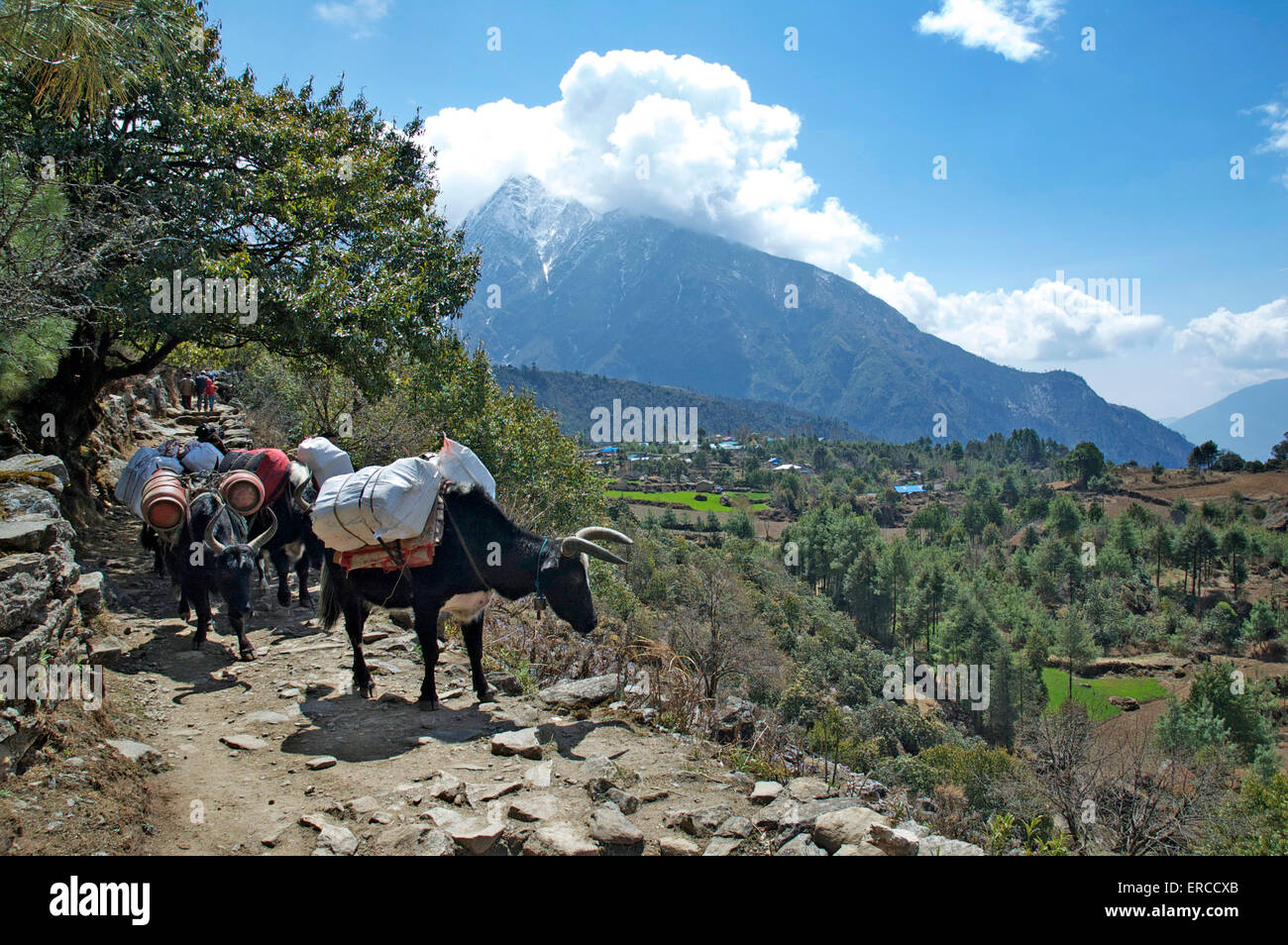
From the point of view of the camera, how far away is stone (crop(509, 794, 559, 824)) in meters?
5.07

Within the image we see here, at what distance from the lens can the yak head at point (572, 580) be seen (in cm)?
753

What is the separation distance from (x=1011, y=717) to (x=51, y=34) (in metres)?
72.5

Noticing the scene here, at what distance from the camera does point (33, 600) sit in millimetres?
5285

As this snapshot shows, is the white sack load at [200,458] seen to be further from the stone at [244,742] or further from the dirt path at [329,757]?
the stone at [244,742]

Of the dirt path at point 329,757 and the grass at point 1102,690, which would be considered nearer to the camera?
the dirt path at point 329,757

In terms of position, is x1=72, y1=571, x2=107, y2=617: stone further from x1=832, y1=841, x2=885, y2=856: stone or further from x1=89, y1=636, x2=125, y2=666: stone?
x1=832, y1=841, x2=885, y2=856: stone

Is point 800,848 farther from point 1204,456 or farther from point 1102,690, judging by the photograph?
point 1204,456

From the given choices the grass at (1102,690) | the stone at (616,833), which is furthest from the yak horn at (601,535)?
the grass at (1102,690)

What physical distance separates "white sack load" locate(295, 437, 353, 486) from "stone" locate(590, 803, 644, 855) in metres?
6.03

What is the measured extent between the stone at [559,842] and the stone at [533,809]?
0.35ft

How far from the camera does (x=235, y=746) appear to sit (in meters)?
6.27

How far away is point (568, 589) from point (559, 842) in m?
3.10

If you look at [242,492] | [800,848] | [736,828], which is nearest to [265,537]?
[242,492]
